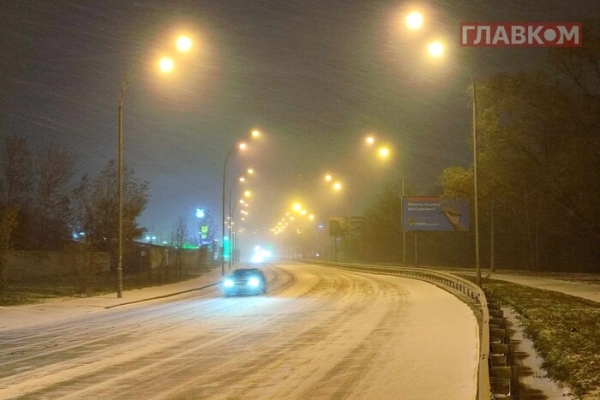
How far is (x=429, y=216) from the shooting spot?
7112cm

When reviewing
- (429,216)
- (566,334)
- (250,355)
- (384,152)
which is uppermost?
(384,152)

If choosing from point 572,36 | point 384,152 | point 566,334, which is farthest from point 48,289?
point 566,334

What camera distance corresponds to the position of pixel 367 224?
5089 inches

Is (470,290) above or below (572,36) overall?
below

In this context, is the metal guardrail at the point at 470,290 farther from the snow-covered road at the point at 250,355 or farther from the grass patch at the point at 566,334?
the grass patch at the point at 566,334

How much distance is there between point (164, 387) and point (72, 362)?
3765mm

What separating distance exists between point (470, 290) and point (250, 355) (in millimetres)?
18852

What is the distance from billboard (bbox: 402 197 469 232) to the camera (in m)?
70.3

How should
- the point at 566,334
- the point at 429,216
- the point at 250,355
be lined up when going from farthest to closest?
the point at 429,216
the point at 566,334
the point at 250,355

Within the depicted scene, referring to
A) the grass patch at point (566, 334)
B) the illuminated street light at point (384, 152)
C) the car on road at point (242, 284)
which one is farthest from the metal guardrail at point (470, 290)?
the car on road at point (242, 284)

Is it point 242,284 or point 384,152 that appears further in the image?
point 384,152

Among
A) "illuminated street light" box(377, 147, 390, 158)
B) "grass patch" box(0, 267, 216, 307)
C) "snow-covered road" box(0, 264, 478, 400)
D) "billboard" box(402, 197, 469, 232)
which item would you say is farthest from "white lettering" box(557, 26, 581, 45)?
"billboard" box(402, 197, 469, 232)

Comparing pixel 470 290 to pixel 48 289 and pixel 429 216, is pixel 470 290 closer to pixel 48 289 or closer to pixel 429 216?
pixel 48 289

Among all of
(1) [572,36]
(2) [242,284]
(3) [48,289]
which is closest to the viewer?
(1) [572,36]
